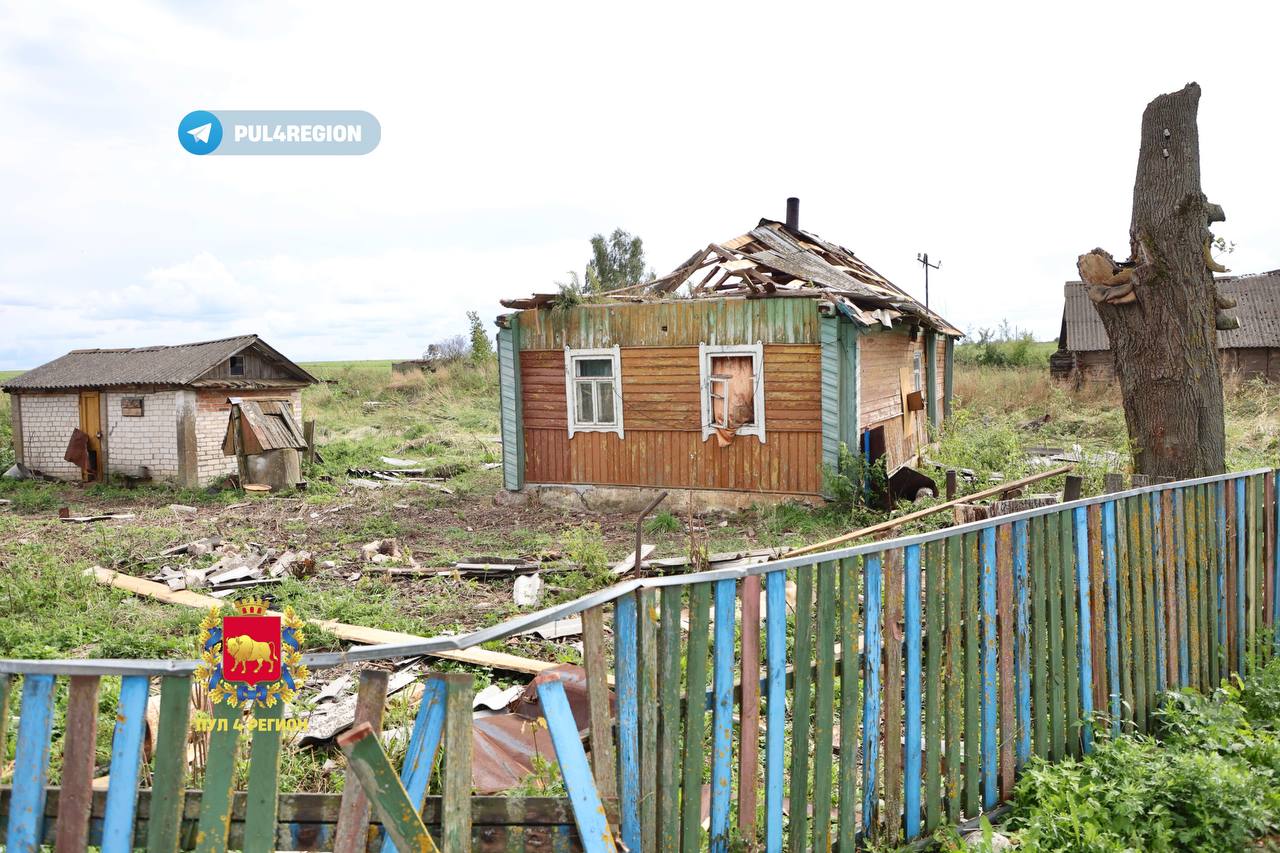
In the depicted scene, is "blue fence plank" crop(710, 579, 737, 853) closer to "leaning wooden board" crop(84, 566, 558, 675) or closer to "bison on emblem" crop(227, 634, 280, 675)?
"bison on emblem" crop(227, 634, 280, 675)

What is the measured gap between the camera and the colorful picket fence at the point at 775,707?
2.19 m

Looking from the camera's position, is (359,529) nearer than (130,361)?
Yes

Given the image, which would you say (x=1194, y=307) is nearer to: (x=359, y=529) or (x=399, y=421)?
(x=359, y=529)

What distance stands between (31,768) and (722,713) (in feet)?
6.41

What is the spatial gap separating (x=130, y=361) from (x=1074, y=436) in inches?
868

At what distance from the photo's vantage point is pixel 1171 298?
695 centimetres

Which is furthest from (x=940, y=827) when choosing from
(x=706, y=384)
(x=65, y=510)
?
(x=65, y=510)

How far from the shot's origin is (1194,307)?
6.96m

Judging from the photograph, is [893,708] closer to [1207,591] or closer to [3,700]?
[3,700]

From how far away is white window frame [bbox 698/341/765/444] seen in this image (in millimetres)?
12688

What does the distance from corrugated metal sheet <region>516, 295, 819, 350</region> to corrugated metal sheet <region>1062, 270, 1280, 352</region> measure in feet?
63.0

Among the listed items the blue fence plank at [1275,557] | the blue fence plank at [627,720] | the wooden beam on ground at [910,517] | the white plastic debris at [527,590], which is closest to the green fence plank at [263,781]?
the blue fence plank at [627,720]

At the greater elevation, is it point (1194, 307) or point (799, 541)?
point (1194, 307)

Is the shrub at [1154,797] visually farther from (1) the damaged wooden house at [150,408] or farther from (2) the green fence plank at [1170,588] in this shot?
(1) the damaged wooden house at [150,408]
